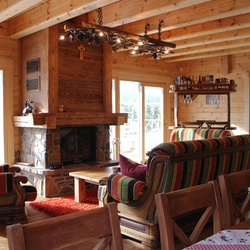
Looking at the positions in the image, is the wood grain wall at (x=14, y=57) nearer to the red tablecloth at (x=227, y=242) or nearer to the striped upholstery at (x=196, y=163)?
the striped upholstery at (x=196, y=163)

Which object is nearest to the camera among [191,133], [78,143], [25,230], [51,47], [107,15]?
[25,230]

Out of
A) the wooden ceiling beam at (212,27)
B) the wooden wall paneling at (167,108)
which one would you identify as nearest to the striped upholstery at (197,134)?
the wooden ceiling beam at (212,27)

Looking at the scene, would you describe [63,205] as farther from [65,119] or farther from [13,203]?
[65,119]

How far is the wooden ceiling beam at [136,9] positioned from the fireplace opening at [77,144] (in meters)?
2.00

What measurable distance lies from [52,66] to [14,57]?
3.45ft

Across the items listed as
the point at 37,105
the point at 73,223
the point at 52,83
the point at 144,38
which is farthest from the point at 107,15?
the point at 73,223

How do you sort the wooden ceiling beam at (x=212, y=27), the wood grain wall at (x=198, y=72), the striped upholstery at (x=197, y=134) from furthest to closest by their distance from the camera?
the wood grain wall at (x=198, y=72) < the striped upholstery at (x=197, y=134) < the wooden ceiling beam at (x=212, y=27)

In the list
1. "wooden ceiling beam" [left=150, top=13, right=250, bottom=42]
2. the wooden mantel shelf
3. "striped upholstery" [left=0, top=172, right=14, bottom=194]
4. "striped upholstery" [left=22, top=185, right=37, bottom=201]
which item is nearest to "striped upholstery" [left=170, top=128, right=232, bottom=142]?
the wooden mantel shelf

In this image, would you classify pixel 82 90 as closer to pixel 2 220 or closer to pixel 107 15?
pixel 107 15

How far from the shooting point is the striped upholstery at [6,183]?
3.56m

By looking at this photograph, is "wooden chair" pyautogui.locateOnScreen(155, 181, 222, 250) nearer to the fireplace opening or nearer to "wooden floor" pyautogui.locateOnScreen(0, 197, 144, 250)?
"wooden floor" pyautogui.locateOnScreen(0, 197, 144, 250)

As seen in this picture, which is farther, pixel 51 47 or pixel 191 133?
pixel 191 133

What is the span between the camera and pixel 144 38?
4344 mm

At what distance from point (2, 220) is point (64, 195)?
52.7 inches
